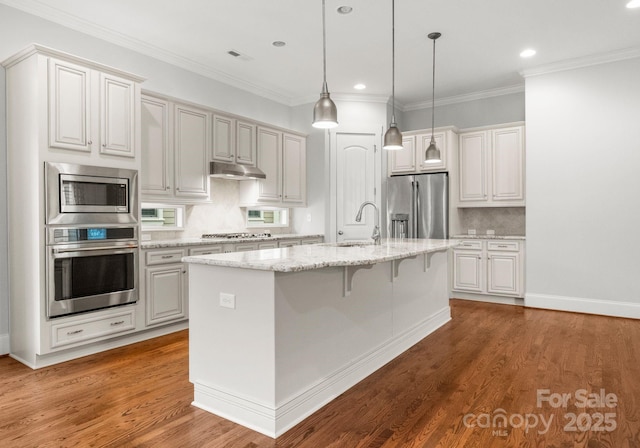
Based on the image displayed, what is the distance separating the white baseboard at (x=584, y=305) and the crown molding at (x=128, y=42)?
4.55 metres

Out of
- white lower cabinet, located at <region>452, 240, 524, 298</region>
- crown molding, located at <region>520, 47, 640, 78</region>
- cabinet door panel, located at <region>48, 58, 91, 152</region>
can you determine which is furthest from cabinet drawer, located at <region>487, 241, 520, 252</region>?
cabinet door panel, located at <region>48, 58, 91, 152</region>

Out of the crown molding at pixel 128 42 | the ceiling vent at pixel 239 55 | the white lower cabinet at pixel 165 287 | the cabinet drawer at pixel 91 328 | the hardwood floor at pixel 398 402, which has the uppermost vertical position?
the ceiling vent at pixel 239 55

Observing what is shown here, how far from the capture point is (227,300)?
2.41m

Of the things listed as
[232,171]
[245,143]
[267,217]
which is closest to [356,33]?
[245,143]

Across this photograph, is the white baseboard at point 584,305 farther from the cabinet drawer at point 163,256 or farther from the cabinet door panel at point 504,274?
the cabinet drawer at point 163,256

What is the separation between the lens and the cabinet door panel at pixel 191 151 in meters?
4.45

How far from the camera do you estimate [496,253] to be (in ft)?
18.2

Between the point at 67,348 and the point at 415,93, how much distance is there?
5.45 m

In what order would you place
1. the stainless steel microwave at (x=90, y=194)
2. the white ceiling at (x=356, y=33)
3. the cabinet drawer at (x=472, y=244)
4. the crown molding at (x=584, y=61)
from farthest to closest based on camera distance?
the cabinet drawer at (x=472, y=244), the crown molding at (x=584, y=61), the white ceiling at (x=356, y=33), the stainless steel microwave at (x=90, y=194)

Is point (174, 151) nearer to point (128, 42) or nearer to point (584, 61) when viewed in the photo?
point (128, 42)

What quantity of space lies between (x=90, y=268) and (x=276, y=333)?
6.74ft

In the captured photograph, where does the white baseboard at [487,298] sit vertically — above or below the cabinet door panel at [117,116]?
below

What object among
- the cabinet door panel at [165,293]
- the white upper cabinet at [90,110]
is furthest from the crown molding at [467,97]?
the cabinet door panel at [165,293]

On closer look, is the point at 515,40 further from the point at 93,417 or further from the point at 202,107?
the point at 93,417
